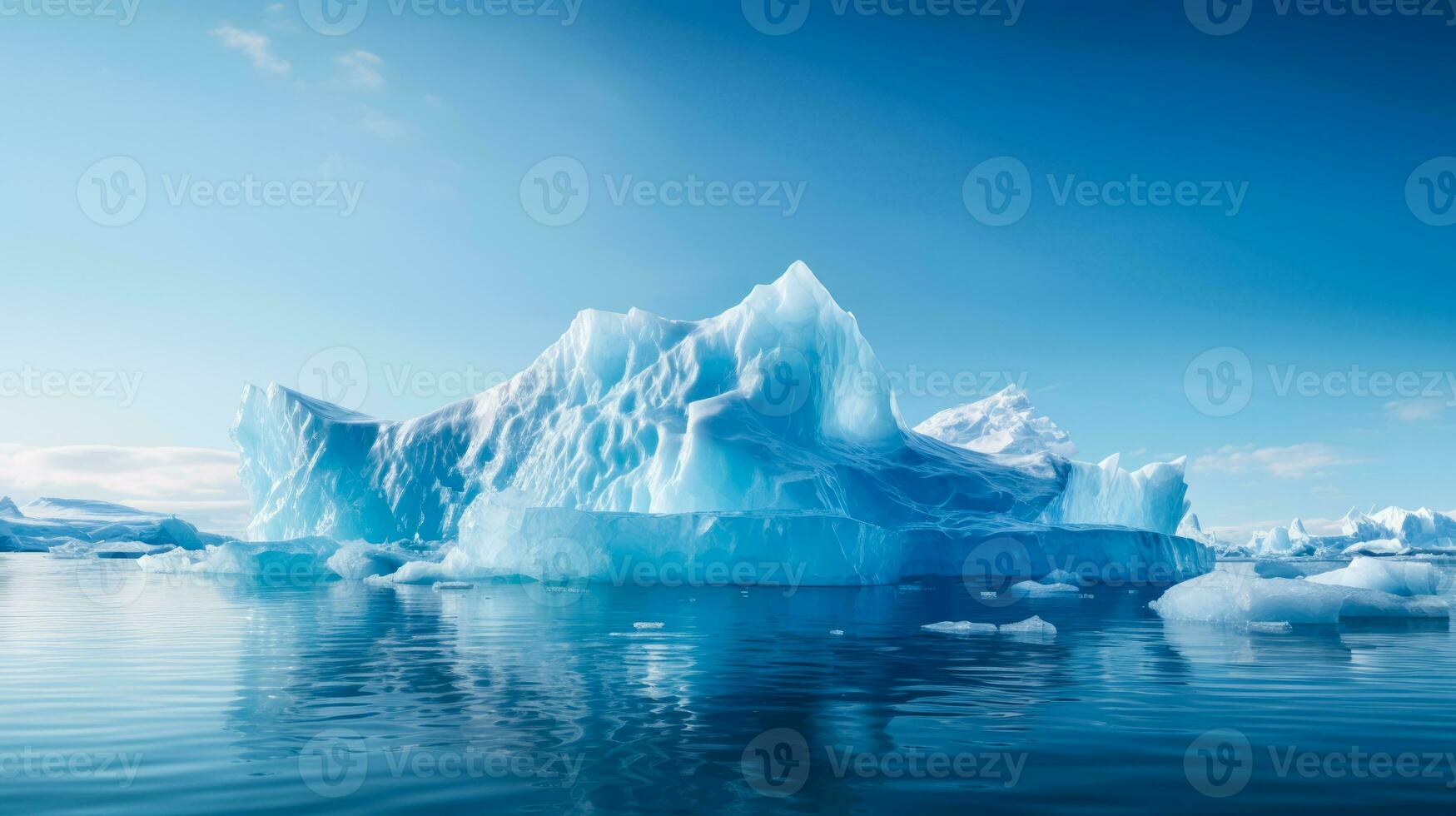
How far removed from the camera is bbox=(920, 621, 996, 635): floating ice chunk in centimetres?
1617

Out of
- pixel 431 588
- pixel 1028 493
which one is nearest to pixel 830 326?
pixel 1028 493

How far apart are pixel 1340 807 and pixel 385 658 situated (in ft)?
34.2

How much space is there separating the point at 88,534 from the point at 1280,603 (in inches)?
4259

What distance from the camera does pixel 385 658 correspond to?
1217 cm

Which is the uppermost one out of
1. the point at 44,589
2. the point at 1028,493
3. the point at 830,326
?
the point at 830,326

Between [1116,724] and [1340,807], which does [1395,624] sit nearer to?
[1116,724]

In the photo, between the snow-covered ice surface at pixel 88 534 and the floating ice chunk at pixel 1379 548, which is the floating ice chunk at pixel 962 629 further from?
the floating ice chunk at pixel 1379 548

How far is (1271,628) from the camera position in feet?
55.5
